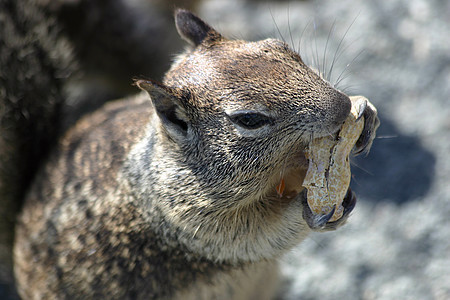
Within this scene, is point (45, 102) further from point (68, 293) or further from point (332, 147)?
point (332, 147)

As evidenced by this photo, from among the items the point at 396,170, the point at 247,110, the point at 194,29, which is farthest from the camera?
the point at 396,170

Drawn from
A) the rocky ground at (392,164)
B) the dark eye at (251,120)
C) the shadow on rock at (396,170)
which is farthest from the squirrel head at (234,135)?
the shadow on rock at (396,170)

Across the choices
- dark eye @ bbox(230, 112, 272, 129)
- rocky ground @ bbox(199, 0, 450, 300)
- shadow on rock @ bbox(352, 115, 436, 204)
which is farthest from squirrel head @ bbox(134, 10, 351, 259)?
shadow on rock @ bbox(352, 115, 436, 204)

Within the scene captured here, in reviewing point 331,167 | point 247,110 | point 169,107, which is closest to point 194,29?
point 169,107

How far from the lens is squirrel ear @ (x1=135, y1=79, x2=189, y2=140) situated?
160 cm

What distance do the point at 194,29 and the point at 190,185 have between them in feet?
1.98

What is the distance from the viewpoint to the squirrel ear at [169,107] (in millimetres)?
1604

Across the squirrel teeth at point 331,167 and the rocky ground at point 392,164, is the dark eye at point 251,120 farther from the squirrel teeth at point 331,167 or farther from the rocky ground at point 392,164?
the rocky ground at point 392,164

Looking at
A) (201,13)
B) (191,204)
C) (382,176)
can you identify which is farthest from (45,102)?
(382,176)

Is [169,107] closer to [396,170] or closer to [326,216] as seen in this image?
[326,216]

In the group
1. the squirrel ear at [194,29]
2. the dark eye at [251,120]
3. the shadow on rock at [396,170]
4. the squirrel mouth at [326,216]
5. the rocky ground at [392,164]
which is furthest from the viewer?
the shadow on rock at [396,170]

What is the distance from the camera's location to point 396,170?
281cm

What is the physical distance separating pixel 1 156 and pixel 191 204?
1057 millimetres

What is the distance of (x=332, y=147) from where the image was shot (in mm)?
1697
